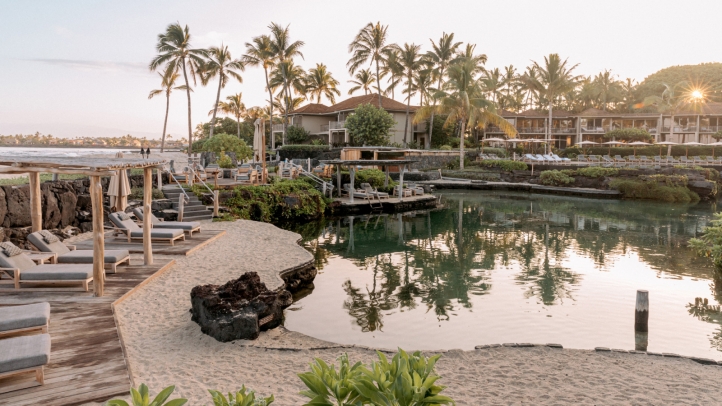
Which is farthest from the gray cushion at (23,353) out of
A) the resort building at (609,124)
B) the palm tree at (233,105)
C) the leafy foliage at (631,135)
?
the palm tree at (233,105)

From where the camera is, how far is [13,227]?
12.4 metres

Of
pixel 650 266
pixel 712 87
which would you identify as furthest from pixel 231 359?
pixel 712 87

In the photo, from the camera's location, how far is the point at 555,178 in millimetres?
36344

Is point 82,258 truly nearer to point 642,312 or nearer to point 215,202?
point 215,202

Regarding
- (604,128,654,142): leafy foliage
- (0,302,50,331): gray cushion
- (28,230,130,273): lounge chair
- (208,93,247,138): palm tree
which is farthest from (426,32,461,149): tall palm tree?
(0,302,50,331): gray cushion

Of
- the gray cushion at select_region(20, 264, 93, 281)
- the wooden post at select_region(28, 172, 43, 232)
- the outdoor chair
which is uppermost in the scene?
the wooden post at select_region(28, 172, 43, 232)

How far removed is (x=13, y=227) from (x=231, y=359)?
9675 mm

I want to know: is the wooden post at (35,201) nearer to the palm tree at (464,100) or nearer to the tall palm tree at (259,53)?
the palm tree at (464,100)

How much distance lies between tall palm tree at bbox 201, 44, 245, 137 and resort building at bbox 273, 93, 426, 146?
9.81 m

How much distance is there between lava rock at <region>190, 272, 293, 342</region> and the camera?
7125mm

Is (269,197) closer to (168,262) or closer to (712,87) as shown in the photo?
(168,262)

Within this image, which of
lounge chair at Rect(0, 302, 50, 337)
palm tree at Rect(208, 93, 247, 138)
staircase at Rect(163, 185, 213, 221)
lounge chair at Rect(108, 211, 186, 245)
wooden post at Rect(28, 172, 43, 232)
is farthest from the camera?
palm tree at Rect(208, 93, 247, 138)

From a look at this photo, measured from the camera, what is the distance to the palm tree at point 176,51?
127ft

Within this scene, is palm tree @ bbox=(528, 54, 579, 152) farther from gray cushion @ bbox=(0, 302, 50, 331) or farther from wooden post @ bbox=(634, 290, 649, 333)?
gray cushion @ bbox=(0, 302, 50, 331)
